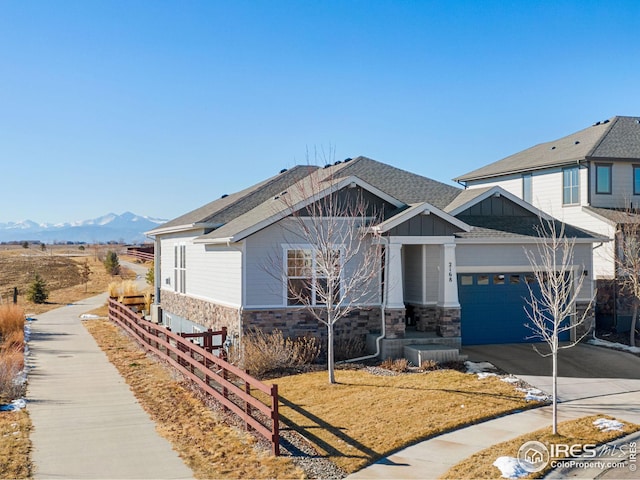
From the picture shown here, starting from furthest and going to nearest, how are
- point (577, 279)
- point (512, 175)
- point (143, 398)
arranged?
1. point (512, 175)
2. point (577, 279)
3. point (143, 398)

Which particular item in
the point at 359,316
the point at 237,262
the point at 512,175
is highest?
the point at 512,175

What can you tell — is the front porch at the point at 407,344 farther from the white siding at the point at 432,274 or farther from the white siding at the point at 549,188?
the white siding at the point at 549,188

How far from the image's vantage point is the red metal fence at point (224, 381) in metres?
9.62

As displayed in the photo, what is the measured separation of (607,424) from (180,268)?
16.7 metres

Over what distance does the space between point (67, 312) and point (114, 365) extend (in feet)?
53.1

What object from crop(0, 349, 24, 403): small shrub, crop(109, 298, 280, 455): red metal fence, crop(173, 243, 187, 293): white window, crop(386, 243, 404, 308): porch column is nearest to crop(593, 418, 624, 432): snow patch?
crop(109, 298, 280, 455): red metal fence

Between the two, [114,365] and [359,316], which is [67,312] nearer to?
[114,365]

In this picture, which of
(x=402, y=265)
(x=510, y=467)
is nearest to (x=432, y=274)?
(x=402, y=265)

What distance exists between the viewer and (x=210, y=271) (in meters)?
19.4

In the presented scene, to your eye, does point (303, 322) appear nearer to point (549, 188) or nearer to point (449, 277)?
point (449, 277)

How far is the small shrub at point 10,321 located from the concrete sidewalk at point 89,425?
2.89 metres

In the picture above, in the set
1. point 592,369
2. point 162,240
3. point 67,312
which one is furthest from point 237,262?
point 67,312

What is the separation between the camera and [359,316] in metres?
17.0

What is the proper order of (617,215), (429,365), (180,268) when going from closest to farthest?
(429,365) → (617,215) → (180,268)
